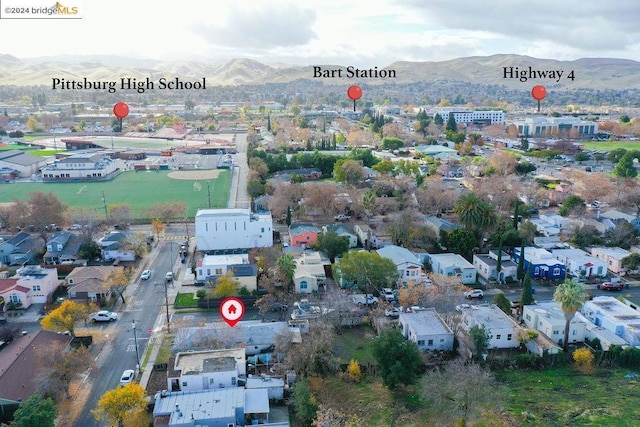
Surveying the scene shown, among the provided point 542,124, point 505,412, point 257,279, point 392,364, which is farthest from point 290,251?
point 542,124

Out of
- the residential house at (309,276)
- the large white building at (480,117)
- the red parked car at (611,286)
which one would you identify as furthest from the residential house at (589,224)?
the large white building at (480,117)

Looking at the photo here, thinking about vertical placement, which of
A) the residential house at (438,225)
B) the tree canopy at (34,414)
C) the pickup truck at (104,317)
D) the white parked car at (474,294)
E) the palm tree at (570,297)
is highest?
the palm tree at (570,297)

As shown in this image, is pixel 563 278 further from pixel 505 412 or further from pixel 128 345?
pixel 128 345

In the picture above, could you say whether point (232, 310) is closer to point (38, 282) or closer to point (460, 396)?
point (38, 282)

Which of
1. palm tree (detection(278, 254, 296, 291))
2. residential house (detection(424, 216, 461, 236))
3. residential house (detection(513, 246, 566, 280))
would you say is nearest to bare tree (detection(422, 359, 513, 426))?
palm tree (detection(278, 254, 296, 291))

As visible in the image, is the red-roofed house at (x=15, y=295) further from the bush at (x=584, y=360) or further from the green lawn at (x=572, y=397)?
the bush at (x=584, y=360)
